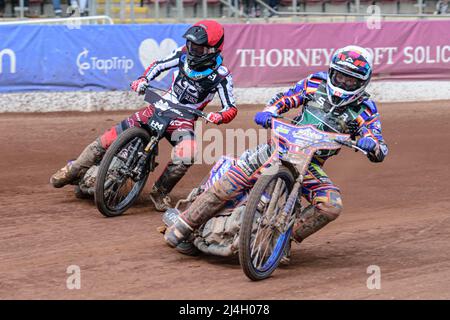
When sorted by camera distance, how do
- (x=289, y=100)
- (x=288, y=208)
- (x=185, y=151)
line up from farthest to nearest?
(x=185, y=151) → (x=289, y=100) → (x=288, y=208)

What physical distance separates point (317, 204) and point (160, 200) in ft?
8.75

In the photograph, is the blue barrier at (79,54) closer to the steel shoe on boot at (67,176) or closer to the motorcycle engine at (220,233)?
the steel shoe on boot at (67,176)

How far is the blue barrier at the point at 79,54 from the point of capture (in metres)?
15.1

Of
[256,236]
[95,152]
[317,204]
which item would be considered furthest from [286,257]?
[95,152]

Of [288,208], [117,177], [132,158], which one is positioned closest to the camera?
[288,208]

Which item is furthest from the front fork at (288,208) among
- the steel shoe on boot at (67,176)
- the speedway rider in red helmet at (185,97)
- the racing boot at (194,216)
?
the steel shoe on boot at (67,176)

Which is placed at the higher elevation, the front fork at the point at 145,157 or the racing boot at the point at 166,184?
the front fork at the point at 145,157

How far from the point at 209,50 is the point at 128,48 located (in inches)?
303

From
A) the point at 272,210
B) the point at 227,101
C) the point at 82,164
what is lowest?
the point at 82,164

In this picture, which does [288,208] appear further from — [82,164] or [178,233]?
[82,164]

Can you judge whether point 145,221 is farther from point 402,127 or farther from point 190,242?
point 402,127

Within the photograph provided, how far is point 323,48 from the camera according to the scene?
1758cm

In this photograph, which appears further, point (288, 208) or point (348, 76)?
point (348, 76)

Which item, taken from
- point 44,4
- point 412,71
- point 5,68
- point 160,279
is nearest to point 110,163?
point 160,279
